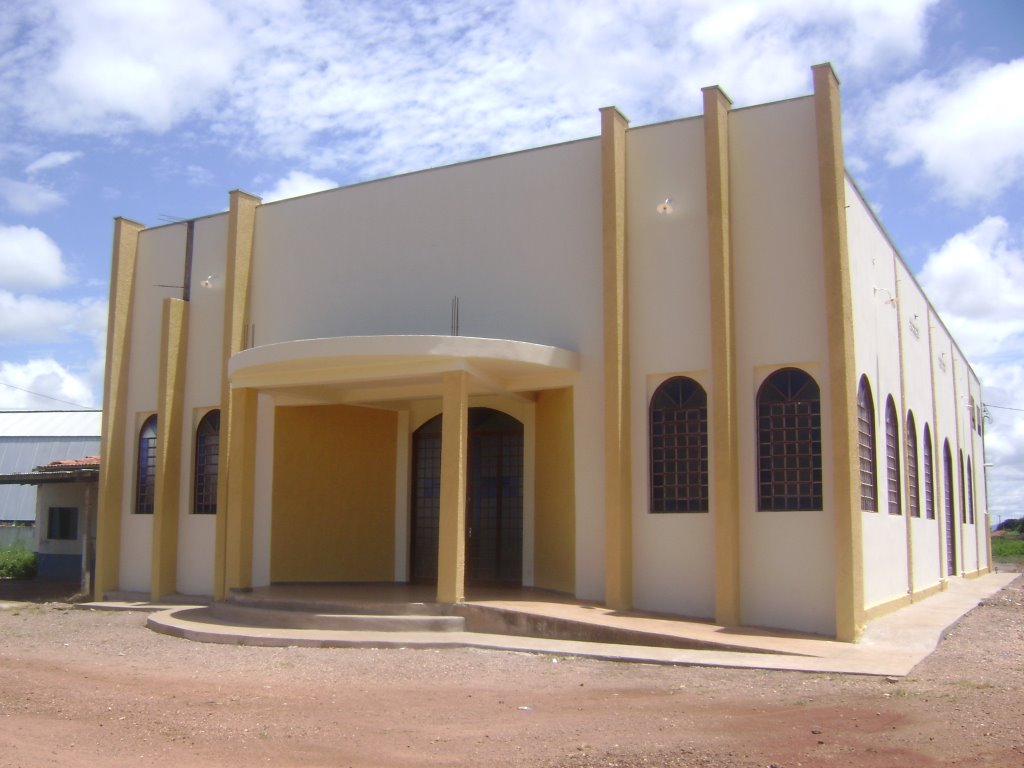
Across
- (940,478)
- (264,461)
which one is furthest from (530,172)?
(940,478)

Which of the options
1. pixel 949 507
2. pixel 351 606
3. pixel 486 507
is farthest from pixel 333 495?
pixel 949 507

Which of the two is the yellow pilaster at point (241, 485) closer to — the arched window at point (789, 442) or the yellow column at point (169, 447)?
the yellow column at point (169, 447)

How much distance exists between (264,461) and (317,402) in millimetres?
1329

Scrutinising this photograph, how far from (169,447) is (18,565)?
10024 mm

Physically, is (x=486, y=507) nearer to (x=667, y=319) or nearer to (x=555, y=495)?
(x=555, y=495)

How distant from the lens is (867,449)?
549 inches

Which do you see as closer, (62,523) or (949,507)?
(949,507)

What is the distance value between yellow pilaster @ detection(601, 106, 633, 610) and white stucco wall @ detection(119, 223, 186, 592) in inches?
330

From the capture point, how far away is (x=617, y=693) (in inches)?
346

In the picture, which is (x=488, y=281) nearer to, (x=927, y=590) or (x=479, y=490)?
(x=479, y=490)

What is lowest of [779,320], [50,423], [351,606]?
[351,606]

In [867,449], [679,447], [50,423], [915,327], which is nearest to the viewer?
[679,447]

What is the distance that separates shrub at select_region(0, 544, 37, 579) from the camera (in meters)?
24.5

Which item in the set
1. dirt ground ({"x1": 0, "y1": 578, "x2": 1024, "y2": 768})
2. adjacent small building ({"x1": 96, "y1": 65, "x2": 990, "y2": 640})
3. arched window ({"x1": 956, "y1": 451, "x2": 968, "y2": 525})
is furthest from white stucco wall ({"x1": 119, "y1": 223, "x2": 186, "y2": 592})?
arched window ({"x1": 956, "y1": 451, "x2": 968, "y2": 525})
